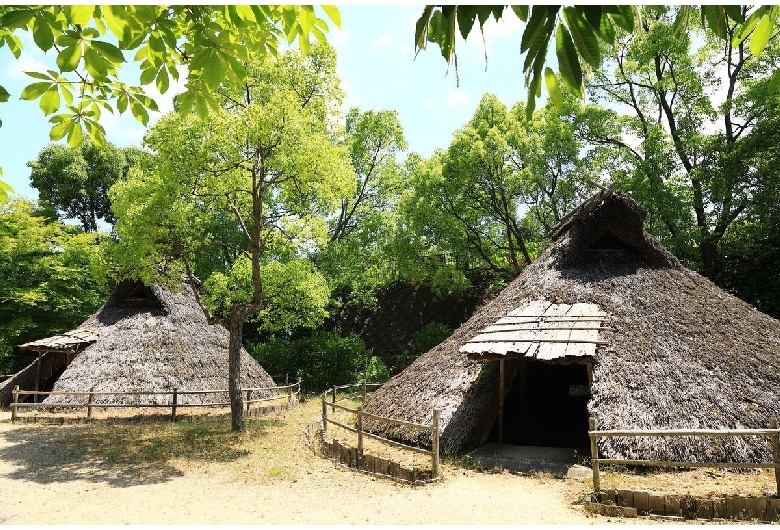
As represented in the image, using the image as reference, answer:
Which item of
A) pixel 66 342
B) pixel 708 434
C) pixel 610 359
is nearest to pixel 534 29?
pixel 708 434

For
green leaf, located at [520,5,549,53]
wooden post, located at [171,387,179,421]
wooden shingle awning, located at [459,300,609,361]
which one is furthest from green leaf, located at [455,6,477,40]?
wooden post, located at [171,387,179,421]

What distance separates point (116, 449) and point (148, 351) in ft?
18.4

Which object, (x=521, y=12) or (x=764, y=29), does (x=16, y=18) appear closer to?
(x=521, y=12)

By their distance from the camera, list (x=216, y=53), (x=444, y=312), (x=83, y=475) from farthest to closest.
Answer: (x=444, y=312) → (x=83, y=475) → (x=216, y=53)

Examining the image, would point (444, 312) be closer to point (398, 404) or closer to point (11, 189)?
point (398, 404)

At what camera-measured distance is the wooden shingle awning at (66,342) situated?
623 inches

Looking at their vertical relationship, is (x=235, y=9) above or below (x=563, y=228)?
below

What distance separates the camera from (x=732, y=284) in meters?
17.0

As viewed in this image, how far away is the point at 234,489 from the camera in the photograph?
7.86m

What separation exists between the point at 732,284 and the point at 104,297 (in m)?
26.4

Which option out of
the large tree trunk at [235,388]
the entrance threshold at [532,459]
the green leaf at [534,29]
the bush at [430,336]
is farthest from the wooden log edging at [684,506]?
the bush at [430,336]

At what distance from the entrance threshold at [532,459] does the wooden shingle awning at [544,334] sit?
5.92 feet

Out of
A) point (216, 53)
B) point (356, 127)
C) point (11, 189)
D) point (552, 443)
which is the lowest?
point (552, 443)

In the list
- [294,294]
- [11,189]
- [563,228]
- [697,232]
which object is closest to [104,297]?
[294,294]
